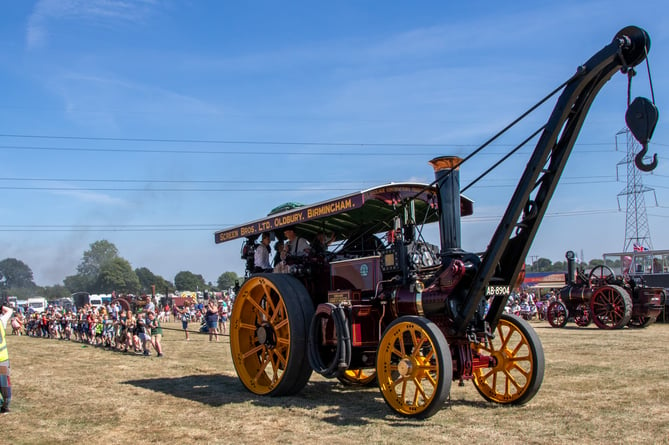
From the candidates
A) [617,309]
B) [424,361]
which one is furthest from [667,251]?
[424,361]

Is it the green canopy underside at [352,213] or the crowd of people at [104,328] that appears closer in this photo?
the green canopy underside at [352,213]

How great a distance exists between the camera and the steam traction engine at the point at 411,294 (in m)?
6.18

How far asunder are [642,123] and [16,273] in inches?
7136

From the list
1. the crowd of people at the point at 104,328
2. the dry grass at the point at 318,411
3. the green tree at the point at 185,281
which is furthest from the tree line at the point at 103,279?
the dry grass at the point at 318,411

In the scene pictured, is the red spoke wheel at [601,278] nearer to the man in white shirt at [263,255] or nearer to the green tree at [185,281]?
the man in white shirt at [263,255]

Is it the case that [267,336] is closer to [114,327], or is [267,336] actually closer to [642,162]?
[642,162]

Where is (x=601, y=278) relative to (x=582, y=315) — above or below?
above

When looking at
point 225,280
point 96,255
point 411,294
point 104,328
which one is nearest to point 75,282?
point 96,255

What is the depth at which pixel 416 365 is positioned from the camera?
6.31 metres

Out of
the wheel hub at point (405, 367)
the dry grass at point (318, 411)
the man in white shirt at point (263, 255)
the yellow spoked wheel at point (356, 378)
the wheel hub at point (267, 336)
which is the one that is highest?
the man in white shirt at point (263, 255)

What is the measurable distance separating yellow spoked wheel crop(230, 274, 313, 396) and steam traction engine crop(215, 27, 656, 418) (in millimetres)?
15

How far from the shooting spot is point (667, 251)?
75.9 ft

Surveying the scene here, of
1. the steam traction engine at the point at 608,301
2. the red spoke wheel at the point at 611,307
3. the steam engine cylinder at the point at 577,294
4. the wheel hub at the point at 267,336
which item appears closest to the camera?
the wheel hub at the point at 267,336

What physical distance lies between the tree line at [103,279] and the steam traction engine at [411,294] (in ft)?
212
